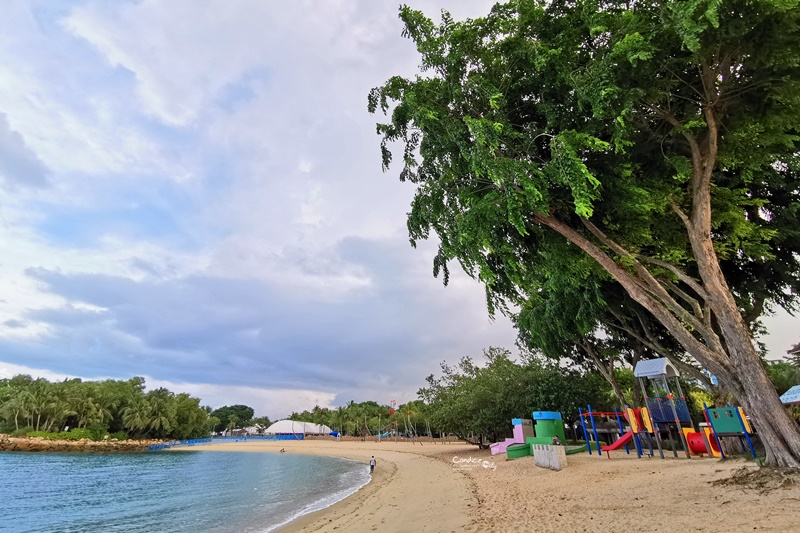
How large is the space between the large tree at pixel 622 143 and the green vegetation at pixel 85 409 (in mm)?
75264

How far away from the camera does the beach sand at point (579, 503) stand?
240 inches

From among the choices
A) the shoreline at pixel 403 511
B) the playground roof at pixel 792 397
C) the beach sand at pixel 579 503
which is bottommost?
the shoreline at pixel 403 511

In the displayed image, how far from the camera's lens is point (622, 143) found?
789cm

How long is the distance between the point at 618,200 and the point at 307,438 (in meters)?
106

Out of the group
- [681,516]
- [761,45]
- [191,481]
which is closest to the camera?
[681,516]

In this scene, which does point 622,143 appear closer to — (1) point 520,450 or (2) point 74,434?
(1) point 520,450

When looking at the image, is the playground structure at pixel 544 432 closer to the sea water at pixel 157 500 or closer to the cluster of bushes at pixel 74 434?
the sea water at pixel 157 500

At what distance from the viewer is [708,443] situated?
1492 cm

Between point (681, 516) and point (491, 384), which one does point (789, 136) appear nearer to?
point (681, 516)

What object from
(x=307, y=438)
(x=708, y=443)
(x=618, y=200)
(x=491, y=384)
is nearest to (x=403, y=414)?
(x=307, y=438)

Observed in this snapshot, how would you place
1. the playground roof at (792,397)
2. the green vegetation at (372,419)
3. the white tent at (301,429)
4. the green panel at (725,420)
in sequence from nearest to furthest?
the green panel at (725,420) → the playground roof at (792,397) → the green vegetation at (372,419) → the white tent at (301,429)

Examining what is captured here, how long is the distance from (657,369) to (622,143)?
13.8 metres

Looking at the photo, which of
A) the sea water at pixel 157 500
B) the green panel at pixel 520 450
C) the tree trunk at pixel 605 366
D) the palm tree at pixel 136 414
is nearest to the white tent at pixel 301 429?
the palm tree at pixel 136 414

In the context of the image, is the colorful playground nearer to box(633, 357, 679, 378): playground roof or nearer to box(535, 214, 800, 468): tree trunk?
box(633, 357, 679, 378): playground roof
